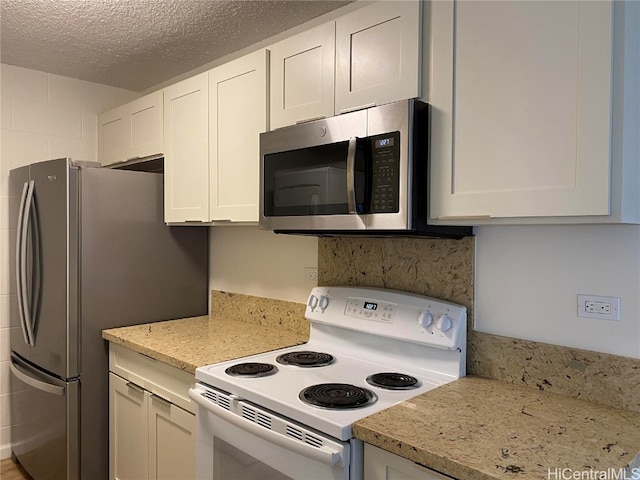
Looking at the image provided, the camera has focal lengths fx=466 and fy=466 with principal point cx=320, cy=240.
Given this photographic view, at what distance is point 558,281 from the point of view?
1.48m

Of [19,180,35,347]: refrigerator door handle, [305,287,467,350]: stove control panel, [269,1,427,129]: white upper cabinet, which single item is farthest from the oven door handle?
[19,180,35,347]: refrigerator door handle

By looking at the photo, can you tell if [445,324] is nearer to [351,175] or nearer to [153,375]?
[351,175]

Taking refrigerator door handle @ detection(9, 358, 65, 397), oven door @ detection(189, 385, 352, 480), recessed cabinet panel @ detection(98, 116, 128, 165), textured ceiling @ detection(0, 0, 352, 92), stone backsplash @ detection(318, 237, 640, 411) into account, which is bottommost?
refrigerator door handle @ detection(9, 358, 65, 397)

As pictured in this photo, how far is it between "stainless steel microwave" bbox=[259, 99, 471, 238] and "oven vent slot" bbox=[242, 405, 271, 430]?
64 centimetres

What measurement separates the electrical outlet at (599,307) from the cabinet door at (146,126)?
84.6 inches

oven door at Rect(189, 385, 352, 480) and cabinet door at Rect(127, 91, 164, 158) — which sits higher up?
cabinet door at Rect(127, 91, 164, 158)

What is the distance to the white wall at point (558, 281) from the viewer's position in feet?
4.42

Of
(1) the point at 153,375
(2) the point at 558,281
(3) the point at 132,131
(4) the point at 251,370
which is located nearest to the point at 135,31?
(3) the point at 132,131

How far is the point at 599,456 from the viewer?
3.50 ft

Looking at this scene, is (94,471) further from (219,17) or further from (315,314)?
(219,17)

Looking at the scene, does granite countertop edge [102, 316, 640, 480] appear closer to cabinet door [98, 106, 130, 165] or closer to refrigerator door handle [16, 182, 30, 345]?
refrigerator door handle [16, 182, 30, 345]

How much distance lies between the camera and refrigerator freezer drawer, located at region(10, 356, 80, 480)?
2252 mm

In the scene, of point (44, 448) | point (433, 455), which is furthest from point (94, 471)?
point (433, 455)

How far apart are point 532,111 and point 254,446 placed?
1283mm
